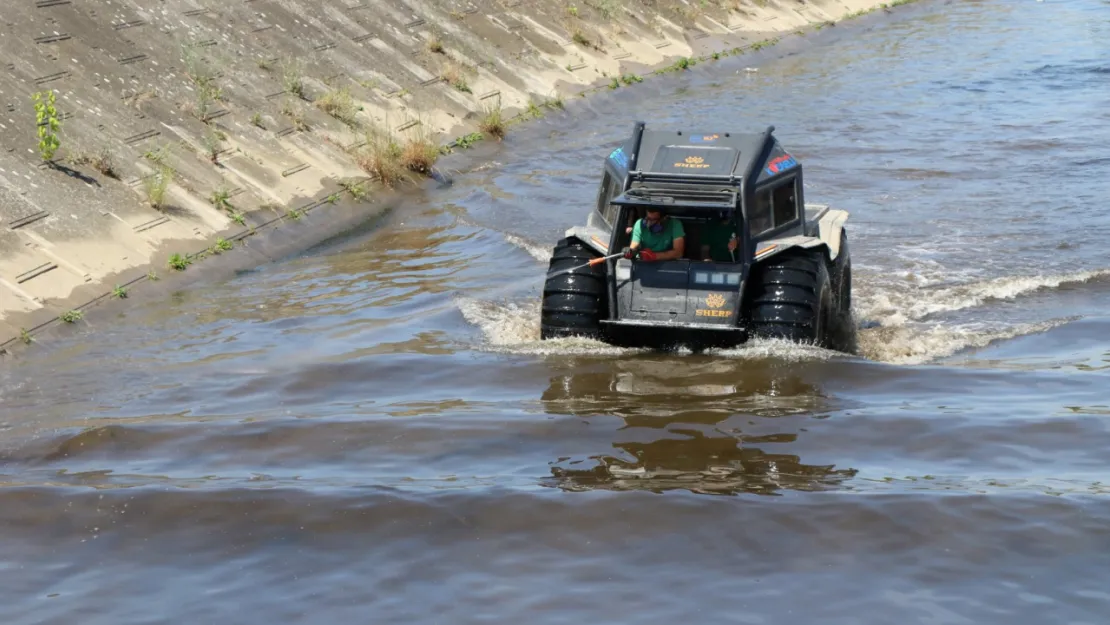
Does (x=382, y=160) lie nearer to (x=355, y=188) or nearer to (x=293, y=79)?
(x=355, y=188)

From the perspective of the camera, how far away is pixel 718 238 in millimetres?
13625

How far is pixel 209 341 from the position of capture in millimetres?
14930

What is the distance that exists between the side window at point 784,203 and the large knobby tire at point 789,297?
2.13 feet

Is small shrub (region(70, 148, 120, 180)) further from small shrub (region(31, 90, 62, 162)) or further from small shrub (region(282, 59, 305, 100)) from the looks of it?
small shrub (region(282, 59, 305, 100))

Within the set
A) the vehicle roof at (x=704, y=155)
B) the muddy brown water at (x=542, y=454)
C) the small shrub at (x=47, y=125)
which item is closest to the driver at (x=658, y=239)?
the vehicle roof at (x=704, y=155)

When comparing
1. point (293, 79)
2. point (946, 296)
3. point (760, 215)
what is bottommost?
point (946, 296)

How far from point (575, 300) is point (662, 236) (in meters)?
1.02

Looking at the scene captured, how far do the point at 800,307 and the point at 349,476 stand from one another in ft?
14.4

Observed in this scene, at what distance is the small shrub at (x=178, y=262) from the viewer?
17.7m

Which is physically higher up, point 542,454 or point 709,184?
point 709,184

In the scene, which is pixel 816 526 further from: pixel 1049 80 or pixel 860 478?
pixel 1049 80

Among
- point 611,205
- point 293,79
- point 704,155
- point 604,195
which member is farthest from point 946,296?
point 293,79

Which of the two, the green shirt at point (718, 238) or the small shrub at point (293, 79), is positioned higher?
the small shrub at point (293, 79)

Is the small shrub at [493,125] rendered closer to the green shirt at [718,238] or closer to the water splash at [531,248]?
the water splash at [531,248]
